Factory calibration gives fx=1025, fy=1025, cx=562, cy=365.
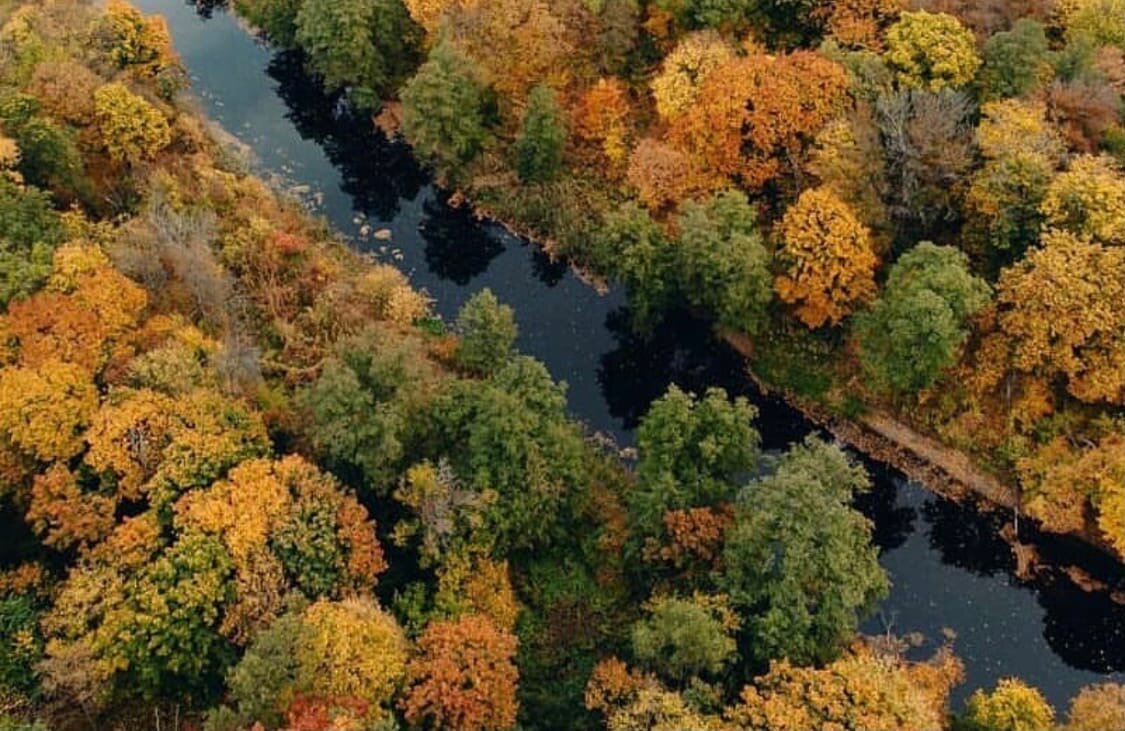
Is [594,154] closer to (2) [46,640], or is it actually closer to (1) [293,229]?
(1) [293,229]

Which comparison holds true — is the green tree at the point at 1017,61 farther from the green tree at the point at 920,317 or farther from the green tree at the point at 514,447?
the green tree at the point at 514,447

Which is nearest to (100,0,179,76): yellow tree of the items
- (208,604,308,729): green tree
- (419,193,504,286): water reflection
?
(419,193,504,286): water reflection

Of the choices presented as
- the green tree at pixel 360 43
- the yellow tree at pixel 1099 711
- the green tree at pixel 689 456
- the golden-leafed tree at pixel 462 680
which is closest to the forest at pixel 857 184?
the green tree at pixel 360 43

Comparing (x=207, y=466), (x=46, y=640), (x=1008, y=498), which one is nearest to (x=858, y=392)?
(x=1008, y=498)

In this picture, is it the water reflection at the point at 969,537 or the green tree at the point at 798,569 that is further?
the water reflection at the point at 969,537

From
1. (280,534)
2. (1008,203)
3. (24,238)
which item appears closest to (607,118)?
(1008,203)

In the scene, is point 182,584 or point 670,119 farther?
point 670,119
